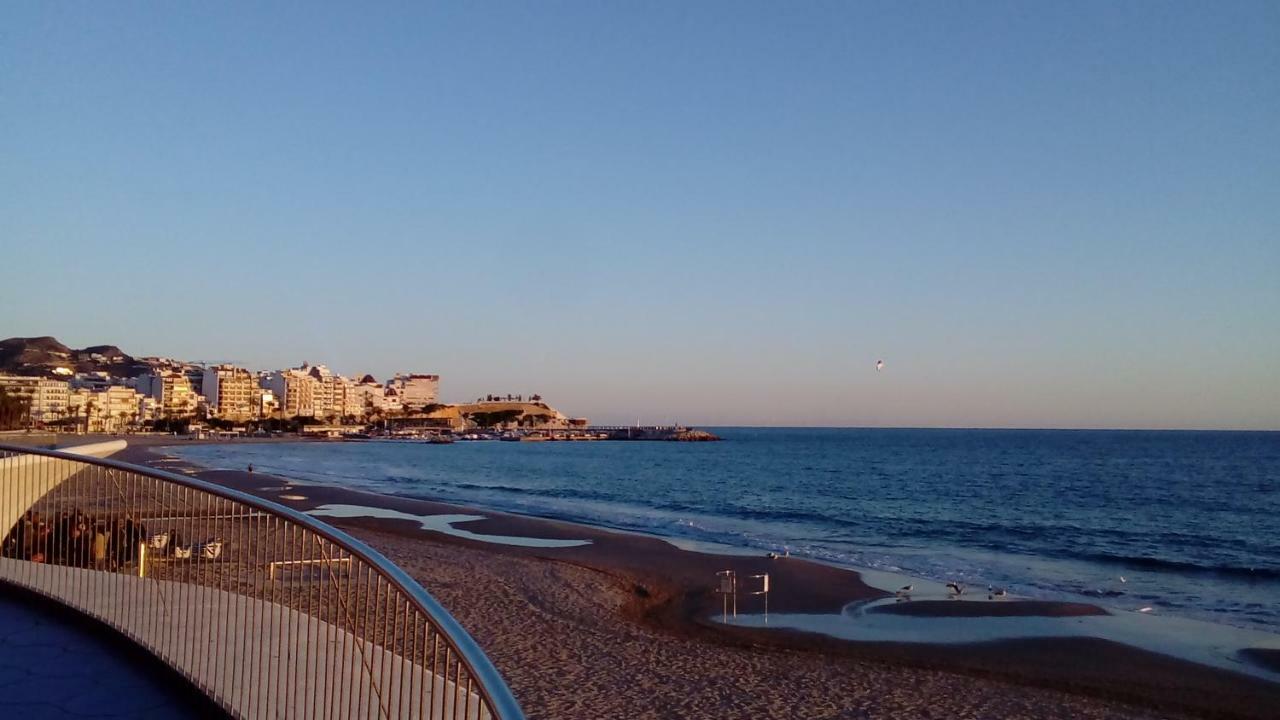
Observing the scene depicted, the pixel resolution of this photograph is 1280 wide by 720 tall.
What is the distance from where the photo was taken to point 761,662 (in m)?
12.2

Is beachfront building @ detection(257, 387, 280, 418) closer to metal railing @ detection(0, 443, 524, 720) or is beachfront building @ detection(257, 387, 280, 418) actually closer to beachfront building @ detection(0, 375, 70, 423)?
beachfront building @ detection(0, 375, 70, 423)

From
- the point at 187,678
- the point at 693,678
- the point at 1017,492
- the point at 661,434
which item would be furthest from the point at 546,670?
the point at 661,434

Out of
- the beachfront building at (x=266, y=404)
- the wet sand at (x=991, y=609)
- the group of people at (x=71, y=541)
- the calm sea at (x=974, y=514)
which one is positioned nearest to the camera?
the group of people at (x=71, y=541)

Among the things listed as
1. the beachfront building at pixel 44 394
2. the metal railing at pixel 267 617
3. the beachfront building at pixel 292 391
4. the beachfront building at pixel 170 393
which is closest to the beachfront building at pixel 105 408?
the beachfront building at pixel 44 394

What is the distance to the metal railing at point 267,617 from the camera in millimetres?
3289

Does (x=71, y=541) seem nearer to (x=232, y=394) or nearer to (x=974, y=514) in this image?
(x=974, y=514)

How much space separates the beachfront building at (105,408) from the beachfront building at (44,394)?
1.36 meters

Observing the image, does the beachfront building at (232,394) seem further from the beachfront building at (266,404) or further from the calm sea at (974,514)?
the calm sea at (974,514)

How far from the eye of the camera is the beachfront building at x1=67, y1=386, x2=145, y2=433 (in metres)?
122

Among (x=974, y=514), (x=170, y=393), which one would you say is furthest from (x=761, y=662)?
(x=170, y=393)

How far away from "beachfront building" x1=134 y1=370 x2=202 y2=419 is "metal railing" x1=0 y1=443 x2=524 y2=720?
16273 cm

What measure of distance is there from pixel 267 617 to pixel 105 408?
150 meters

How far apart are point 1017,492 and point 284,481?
37.5m

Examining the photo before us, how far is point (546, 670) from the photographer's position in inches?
437
